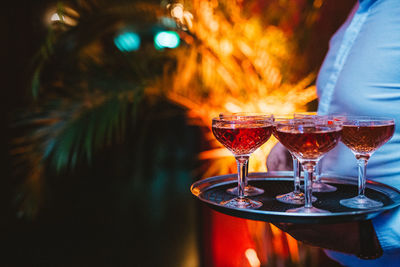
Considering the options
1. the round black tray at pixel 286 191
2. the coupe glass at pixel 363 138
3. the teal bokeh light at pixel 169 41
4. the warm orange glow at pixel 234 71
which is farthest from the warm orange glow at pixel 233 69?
the coupe glass at pixel 363 138

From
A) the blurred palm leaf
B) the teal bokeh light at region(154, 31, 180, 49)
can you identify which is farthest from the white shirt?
the teal bokeh light at region(154, 31, 180, 49)

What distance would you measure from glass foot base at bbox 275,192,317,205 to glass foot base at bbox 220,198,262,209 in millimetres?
69

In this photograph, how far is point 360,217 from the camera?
856mm

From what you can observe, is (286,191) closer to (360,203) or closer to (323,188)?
(323,188)

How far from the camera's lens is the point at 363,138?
94 cm

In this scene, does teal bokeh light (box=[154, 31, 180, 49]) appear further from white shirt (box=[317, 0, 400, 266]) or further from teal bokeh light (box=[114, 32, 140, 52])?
white shirt (box=[317, 0, 400, 266])

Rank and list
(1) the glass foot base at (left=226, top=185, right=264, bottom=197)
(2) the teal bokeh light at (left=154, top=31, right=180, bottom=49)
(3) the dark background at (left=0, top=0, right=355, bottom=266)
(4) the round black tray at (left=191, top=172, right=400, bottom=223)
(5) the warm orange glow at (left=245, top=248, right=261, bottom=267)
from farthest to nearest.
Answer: (3) the dark background at (left=0, top=0, right=355, bottom=266), (2) the teal bokeh light at (left=154, top=31, right=180, bottom=49), (5) the warm orange glow at (left=245, top=248, right=261, bottom=267), (1) the glass foot base at (left=226, top=185, right=264, bottom=197), (4) the round black tray at (left=191, top=172, right=400, bottom=223)

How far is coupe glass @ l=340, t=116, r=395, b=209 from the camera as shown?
923mm

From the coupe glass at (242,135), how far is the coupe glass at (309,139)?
80mm

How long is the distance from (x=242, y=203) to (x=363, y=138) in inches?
12.1

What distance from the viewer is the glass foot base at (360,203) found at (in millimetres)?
927

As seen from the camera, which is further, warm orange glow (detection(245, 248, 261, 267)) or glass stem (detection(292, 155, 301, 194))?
warm orange glow (detection(245, 248, 261, 267))

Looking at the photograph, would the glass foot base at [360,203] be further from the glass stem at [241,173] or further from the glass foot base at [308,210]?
the glass stem at [241,173]

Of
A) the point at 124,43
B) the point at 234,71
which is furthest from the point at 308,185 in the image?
the point at 124,43
